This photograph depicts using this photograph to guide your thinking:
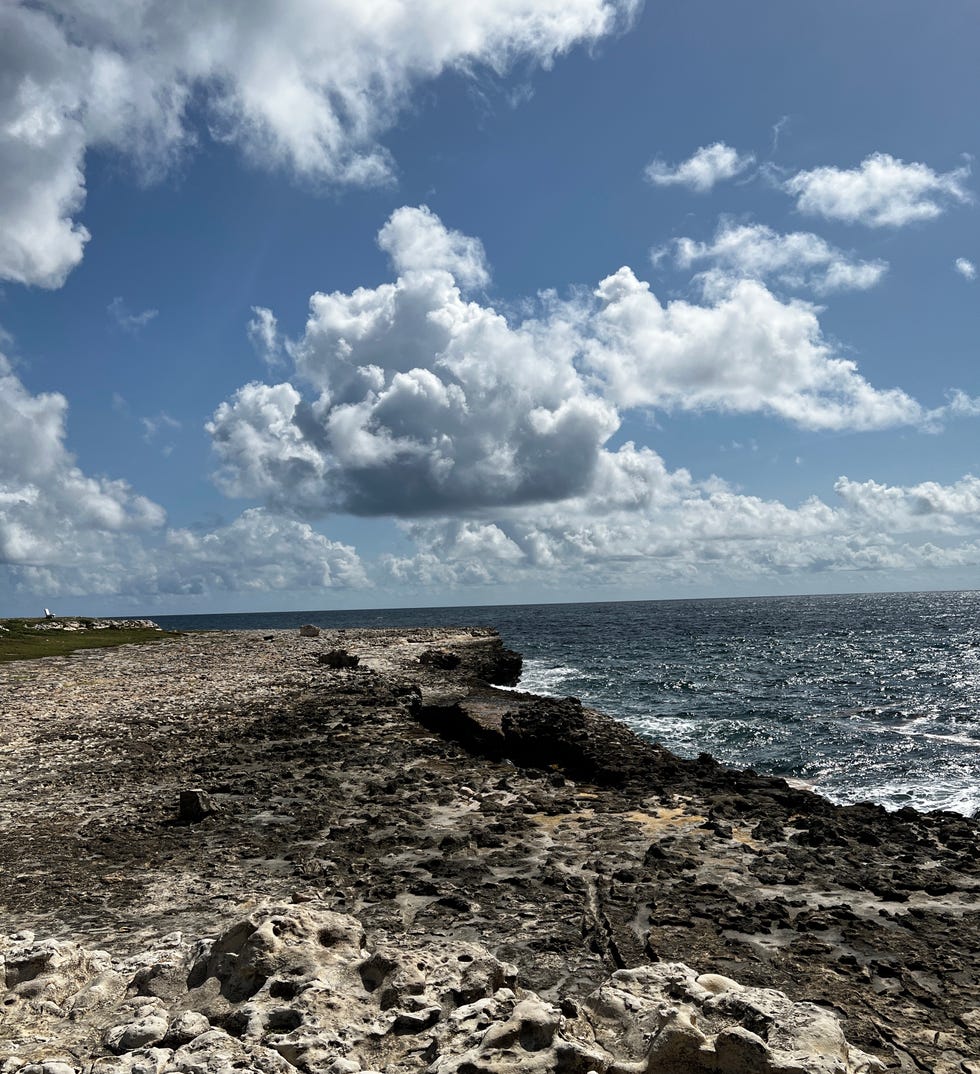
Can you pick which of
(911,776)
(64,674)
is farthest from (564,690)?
(64,674)

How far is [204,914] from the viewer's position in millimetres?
10992

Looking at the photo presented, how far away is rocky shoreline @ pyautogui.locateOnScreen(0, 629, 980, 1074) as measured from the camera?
6316 mm

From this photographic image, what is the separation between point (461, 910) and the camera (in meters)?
11.3

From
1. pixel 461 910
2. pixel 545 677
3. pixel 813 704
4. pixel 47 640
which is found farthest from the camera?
pixel 47 640

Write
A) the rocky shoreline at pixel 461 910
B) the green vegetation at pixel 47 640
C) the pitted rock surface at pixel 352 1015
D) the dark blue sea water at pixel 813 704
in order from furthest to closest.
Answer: the green vegetation at pixel 47 640
the dark blue sea water at pixel 813 704
the rocky shoreline at pixel 461 910
the pitted rock surface at pixel 352 1015

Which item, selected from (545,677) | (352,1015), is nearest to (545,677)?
(545,677)

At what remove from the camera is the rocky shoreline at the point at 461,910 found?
249 inches

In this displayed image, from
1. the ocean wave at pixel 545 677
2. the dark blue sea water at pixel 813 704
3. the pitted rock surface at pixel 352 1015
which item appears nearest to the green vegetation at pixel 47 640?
the ocean wave at pixel 545 677

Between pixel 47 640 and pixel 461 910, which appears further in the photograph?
pixel 47 640

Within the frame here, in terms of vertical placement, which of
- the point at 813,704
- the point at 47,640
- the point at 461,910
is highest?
the point at 461,910

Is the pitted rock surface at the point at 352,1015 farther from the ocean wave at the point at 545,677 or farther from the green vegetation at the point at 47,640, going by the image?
the green vegetation at the point at 47,640

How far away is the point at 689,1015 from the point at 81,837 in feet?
44.4

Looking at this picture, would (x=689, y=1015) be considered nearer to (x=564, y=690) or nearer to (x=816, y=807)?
(x=816, y=807)

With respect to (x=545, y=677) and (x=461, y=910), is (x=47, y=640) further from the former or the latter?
(x=461, y=910)
